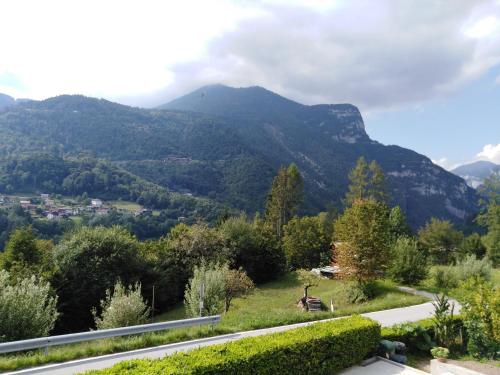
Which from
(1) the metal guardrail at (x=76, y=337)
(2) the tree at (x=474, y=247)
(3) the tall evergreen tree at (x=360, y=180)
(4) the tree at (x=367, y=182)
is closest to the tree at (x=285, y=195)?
(3) the tall evergreen tree at (x=360, y=180)

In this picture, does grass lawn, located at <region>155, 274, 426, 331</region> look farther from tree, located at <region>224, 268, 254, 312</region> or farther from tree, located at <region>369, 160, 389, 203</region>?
tree, located at <region>369, 160, 389, 203</region>

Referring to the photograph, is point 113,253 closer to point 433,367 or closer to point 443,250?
point 433,367

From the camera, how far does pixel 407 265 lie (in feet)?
93.4

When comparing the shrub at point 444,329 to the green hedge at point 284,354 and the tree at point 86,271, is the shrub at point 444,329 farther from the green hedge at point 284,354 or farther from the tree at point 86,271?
the tree at point 86,271

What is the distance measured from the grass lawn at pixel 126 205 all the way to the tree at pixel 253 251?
90414 mm

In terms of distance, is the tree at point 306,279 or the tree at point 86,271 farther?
the tree at point 86,271

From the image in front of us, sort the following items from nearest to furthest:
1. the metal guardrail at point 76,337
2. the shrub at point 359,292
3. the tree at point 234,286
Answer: the metal guardrail at point 76,337
the tree at point 234,286
the shrub at point 359,292

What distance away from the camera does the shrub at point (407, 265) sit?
28.5m

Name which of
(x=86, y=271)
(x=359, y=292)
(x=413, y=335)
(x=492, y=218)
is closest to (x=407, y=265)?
(x=359, y=292)

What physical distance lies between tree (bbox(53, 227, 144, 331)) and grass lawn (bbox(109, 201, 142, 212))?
10169 cm

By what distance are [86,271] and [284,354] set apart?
22767mm

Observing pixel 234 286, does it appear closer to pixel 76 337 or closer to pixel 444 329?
pixel 444 329

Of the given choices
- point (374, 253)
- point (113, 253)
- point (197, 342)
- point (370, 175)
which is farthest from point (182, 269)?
point (370, 175)

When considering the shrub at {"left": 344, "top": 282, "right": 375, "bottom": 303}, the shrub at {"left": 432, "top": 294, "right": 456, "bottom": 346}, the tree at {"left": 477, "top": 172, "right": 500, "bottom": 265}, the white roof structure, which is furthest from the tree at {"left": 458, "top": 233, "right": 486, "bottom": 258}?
the white roof structure
